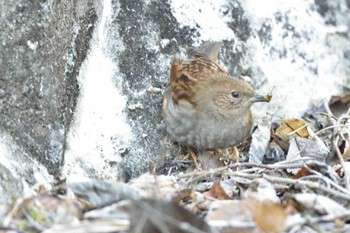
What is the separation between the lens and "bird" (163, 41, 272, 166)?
565 centimetres

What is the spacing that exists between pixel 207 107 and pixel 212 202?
5.36ft

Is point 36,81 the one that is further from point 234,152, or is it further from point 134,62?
point 234,152

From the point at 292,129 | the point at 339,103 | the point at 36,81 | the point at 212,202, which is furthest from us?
the point at 339,103

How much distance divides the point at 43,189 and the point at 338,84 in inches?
128

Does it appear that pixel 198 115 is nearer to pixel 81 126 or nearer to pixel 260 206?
pixel 81 126

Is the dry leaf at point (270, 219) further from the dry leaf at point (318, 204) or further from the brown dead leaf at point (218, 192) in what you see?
the brown dead leaf at point (218, 192)

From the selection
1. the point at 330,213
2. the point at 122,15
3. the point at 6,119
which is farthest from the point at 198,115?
the point at 330,213

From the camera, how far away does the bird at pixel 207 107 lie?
5.65 metres

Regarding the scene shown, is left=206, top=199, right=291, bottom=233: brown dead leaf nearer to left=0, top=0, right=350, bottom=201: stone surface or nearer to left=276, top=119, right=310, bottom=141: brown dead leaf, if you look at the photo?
left=0, top=0, right=350, bottom=201: stone surface

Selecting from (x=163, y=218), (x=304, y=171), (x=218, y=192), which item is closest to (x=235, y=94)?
(x=304, y=171)

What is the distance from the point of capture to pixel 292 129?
5.85 m

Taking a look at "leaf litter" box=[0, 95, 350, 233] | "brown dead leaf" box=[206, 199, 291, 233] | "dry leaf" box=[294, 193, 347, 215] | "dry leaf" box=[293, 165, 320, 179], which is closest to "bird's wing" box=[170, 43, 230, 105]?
"leaf litter" box=[0, 95, 350, 233]

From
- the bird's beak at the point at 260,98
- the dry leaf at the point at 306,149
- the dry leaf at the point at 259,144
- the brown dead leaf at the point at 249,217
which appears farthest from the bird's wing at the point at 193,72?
the brown dead leaf at the point at 249,217

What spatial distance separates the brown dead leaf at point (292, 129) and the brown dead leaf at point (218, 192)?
4.76 feet
